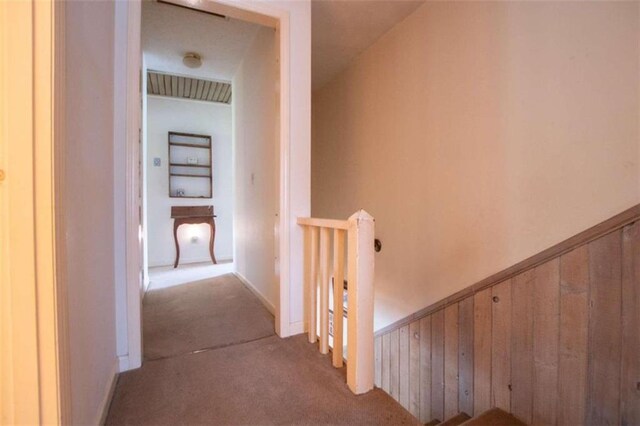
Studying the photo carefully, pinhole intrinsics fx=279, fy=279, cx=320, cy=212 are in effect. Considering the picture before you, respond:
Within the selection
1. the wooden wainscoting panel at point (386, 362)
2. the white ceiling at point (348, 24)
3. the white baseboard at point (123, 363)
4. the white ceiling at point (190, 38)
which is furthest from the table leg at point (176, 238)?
the wooden wainscoting panel at point (386, 362)

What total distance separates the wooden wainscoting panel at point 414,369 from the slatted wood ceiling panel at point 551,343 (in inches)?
2.3

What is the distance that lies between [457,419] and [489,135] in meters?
1.70

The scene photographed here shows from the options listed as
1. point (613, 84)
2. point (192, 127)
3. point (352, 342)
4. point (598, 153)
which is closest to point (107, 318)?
point (352, 342)

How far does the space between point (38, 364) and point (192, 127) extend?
4206 mm

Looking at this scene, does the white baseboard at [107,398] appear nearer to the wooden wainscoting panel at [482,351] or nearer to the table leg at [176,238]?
the wooden wainscoting panel at [482,351]

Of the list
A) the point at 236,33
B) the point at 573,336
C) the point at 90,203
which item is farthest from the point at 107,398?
the point at 236,33

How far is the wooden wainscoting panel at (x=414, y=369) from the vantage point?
6.63ft

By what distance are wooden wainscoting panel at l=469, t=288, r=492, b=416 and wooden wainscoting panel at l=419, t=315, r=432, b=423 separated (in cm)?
33

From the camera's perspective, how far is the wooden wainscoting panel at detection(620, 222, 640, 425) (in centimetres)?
112

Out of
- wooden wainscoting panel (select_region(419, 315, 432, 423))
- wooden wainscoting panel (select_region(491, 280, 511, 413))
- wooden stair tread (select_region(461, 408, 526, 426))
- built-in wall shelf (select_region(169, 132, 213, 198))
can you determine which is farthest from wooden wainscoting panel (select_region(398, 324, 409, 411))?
built-in wall shelf (select_region(169, 132, 213, 198))

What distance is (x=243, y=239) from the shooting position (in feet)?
9.79

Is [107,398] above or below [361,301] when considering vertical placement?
below

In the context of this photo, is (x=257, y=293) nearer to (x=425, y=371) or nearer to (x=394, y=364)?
(x=394, y=364)

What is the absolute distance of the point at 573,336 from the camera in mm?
1286
